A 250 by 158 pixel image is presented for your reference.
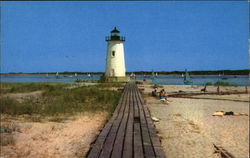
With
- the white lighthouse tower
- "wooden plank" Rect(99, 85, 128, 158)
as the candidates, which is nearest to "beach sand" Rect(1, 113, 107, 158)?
"wooden plank" Rect(99, 85, 128, 158)

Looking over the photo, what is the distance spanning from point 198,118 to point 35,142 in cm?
776

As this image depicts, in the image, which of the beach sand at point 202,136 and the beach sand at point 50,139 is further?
the beach sand at point 202,136

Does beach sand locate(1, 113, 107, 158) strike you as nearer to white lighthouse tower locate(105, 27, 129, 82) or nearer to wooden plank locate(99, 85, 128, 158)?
wooden plank locate(99, 85, 128, 158)

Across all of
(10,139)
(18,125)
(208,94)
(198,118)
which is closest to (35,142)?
(10,139)

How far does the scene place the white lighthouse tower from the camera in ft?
125

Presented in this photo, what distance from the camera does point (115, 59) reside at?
38.1 m

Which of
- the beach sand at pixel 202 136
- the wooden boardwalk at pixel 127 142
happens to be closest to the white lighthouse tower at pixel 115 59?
the beach sand at pixel 202 136

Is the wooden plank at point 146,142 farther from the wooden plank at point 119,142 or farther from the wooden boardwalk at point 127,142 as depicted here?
the wooden plank at point 119,142

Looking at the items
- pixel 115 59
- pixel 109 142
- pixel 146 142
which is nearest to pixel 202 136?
pixel 146 142

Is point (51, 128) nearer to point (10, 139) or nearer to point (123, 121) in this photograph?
point (10, 139)

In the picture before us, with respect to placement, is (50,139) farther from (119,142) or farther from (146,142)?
(146,142)

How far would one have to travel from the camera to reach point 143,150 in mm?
5836

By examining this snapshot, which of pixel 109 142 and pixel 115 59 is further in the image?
pixel 115 59

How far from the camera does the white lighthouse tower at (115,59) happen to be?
38.2 metres
